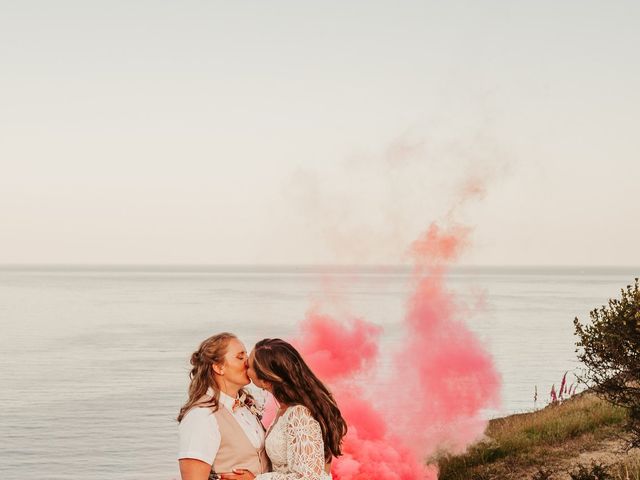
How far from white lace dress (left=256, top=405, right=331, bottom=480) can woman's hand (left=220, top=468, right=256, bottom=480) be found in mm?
70

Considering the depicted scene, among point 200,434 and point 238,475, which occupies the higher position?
point 200,434

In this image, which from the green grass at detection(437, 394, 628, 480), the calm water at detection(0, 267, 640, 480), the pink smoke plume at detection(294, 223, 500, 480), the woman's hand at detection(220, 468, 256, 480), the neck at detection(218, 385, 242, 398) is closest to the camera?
the woman's hand at detection(220, 468, 256, 480)

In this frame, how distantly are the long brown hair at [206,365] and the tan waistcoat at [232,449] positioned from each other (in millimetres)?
144

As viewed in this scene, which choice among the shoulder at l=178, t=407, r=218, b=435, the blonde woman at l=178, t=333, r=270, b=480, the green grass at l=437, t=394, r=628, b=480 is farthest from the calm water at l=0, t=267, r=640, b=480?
the shoulder at l=178, t=407, r=218, b=435

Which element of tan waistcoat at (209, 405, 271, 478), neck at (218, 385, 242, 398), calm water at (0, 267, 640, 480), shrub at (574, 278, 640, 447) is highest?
calm water at (0, 267, 640, 480)

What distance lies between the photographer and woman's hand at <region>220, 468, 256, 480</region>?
17.9ft

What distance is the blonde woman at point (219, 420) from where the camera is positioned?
5.31m

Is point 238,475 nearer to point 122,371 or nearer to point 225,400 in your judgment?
point 225,400

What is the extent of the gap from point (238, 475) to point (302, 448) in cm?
47

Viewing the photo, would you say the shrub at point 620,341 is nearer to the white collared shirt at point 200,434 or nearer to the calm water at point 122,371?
the calm water at point 122,371

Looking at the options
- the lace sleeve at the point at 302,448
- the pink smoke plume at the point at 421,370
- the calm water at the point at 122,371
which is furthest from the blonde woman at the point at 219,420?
the calm water at the point at 122,371

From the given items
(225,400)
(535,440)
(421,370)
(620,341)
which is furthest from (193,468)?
(421,370)

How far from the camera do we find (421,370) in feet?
75.0

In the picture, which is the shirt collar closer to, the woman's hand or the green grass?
the woman's hand
